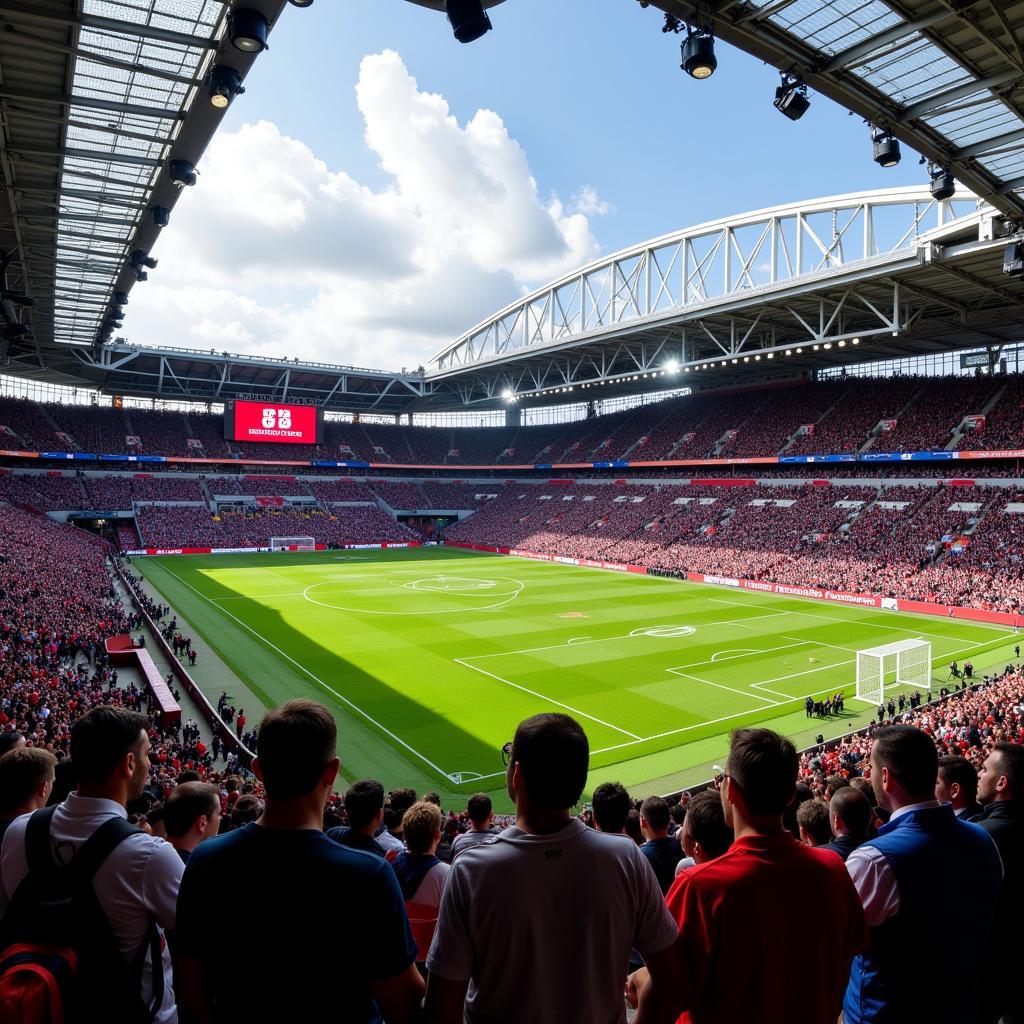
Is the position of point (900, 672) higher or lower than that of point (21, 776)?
lower

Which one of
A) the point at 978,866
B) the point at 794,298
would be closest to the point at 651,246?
the point at 794,298

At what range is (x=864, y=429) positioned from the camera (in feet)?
185

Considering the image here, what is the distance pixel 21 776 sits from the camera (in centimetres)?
408

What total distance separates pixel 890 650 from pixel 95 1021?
26180 millimetres

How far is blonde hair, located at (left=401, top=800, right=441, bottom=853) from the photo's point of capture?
16.4 feet

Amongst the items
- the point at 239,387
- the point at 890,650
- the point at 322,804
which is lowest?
the point at 890,650

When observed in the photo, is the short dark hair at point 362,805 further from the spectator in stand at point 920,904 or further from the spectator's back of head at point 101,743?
the spectator in stand at point 920,904

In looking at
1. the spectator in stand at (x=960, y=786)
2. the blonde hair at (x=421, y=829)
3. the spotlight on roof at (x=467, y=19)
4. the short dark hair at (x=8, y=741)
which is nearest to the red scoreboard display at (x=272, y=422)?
the spotlight on roof at (x=467, y=19)

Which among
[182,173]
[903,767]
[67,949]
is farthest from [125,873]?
[182,173]

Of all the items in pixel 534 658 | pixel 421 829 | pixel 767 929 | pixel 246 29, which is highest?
pixel 246 29

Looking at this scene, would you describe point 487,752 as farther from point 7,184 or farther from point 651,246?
point 651,246

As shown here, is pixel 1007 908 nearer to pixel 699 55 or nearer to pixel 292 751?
pixel 292 751

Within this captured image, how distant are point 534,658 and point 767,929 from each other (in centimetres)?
2785

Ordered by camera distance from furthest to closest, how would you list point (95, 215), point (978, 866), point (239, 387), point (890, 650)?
point (239, 387) < point (890, 650) < point (95, 215) < point (978, 866)
